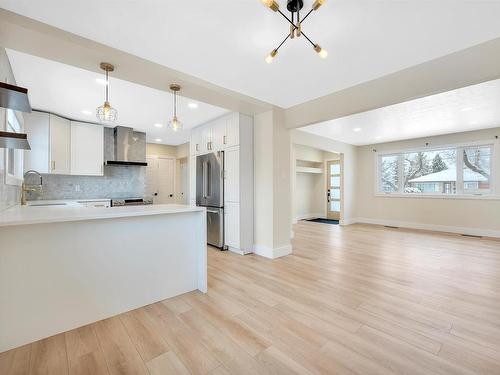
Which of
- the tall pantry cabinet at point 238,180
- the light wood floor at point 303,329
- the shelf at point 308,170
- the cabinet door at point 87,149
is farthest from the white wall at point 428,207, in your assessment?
the cabinet door at point 87,149

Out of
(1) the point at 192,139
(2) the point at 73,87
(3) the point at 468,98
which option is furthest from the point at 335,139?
(2) the point at 73,87

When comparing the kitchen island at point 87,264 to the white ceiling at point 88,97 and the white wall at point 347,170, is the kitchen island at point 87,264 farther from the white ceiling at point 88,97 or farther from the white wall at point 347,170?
the white wall at point 347,170

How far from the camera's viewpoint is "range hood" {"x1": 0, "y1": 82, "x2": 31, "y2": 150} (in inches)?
57.9

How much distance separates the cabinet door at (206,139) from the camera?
4707 millimetres

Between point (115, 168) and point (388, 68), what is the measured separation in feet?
18.4

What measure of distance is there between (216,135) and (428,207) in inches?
238

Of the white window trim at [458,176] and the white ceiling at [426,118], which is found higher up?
the white ceiling at [426,118]

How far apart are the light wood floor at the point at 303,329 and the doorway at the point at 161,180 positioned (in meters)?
4.45

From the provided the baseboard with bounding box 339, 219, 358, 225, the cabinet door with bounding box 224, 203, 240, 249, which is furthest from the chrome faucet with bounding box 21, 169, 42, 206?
the baseboard with bounding box 339, 219, 358, 225

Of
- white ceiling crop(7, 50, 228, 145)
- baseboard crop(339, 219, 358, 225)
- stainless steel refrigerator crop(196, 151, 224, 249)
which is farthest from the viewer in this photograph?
baseboard crop(339, 219, 358, 225)

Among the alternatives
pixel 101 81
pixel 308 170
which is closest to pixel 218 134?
pixel 101 81

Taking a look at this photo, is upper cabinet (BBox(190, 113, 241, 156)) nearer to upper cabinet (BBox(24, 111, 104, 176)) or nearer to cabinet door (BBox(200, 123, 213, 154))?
cabinet door (BBox(200, 123, 213, 154))

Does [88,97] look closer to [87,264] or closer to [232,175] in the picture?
[232,175]

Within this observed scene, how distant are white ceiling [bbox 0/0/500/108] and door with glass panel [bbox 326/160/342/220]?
5.66m
